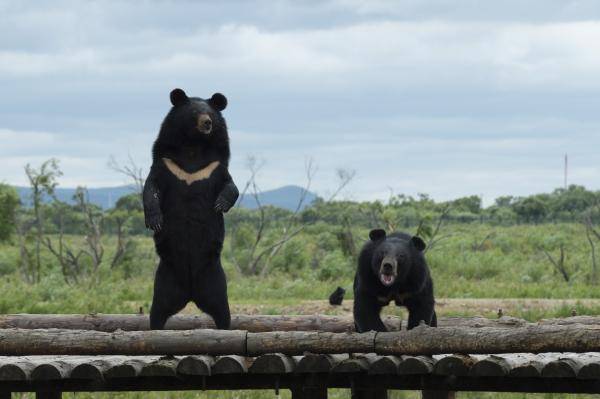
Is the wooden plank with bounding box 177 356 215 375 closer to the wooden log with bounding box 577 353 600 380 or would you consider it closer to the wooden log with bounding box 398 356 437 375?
the wooden log with bounding box 398 356 437 375

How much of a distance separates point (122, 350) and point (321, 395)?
129cm

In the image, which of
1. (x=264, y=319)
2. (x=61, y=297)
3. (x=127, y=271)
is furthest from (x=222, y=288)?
(x=127, y=271)

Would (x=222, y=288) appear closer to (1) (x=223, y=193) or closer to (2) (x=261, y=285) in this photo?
(1) (x=223, y=193)

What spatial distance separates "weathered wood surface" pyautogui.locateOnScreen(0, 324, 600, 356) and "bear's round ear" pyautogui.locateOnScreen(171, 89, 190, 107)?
4.92 ft

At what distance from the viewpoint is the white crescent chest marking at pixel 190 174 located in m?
6.04

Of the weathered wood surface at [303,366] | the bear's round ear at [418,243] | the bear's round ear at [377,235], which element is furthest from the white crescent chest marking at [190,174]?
the bear's round ear at [418,243]

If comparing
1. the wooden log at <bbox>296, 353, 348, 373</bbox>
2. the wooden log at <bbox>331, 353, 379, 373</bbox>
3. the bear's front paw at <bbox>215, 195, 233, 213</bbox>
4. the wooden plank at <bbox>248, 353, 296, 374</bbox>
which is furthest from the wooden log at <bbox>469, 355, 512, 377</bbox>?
the bear's front paw at <bbox>215, 195, 233, 213</bbox>

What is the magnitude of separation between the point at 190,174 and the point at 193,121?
0.31 metres

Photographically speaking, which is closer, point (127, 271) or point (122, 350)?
point (122, 350)

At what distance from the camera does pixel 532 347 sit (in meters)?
5.00

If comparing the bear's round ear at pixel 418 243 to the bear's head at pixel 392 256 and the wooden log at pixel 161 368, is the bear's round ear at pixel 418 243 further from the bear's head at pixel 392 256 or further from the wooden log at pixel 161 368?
the wooden log at pixel 161 368

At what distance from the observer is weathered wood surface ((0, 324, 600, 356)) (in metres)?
5.11

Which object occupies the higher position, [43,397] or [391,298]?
[391,298]

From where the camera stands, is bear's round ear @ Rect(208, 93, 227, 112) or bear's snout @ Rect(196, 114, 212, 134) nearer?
bear's snout @ Rect(196, 114, 212, 134)
